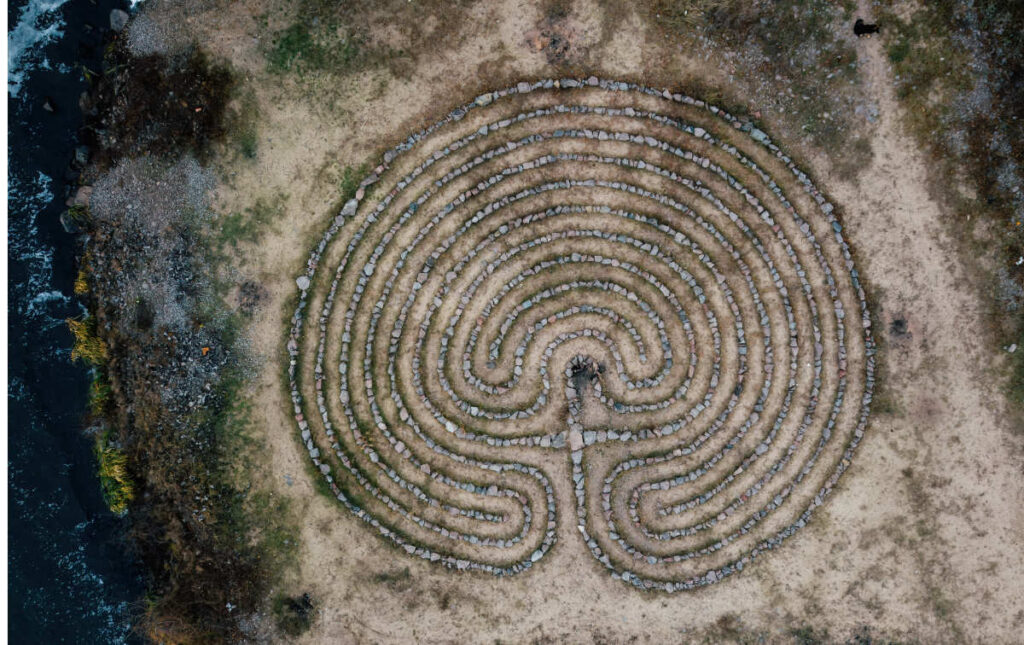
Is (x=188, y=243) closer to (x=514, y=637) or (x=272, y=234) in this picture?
(x=272, y=234)

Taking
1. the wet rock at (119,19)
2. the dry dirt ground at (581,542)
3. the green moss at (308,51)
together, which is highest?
the wet rock at (119,19)

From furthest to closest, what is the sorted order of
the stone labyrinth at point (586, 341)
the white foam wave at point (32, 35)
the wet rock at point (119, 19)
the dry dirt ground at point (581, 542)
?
the white foam wave at point (32, 35), the wet rock at point (119, 19), the stone labyrinth at point (586, 341), the dry dirt ground at point (581, 542)

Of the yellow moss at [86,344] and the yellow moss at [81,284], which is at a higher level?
the yellow moss at [81,284]

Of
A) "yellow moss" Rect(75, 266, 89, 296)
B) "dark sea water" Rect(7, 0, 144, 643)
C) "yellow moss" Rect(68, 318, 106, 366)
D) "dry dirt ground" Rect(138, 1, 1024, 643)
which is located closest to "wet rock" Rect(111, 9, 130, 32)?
"dry dirt ground" Rect(138, 1, 1024, 643)

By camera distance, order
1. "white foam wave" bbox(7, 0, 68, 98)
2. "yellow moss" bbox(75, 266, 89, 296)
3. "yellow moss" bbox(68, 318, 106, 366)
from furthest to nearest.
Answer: "white foam wave" bbox(7, 0, 68, 98) → "yellow moss" bbox(75, 266, 89, 296) → "yellow moss" bbox(68, 318, 106, 366)

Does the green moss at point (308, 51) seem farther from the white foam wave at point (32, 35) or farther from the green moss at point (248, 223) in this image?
the white foam wave at point (32, 35)

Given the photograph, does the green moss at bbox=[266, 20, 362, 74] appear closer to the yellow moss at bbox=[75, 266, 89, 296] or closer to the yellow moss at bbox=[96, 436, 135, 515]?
the yellow moss at bbox=[75, 266, 89, 296]

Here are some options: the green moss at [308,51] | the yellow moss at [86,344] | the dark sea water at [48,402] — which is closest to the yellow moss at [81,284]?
the dark sea water at [48,402]
